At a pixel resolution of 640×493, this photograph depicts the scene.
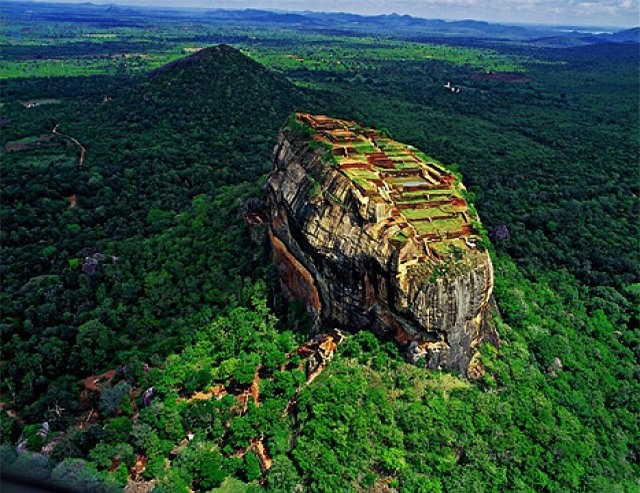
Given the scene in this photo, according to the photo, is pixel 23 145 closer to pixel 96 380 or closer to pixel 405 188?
pixel 96 380

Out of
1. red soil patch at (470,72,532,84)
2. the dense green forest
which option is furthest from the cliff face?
red soil patch at (470,72,532,84)

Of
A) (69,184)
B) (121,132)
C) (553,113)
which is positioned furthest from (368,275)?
(553,113)

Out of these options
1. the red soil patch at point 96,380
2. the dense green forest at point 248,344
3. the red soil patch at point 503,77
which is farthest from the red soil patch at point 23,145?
the red soil patch at point 503,77

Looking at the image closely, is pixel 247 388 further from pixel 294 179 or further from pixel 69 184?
pixel 69 184

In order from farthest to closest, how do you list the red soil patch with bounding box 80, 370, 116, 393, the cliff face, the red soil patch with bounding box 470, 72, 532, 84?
the red soil patch with bounding box 470, 72, 532, 84
the red soil patch with bounding box 80, 370, 116, 393
the cliff face

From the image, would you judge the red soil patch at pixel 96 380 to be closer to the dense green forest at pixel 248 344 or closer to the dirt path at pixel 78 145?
the dense green forest at pixel 248 344

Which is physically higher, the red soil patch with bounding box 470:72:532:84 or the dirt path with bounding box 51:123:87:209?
the dirt path with bounding box 51:123:87:209

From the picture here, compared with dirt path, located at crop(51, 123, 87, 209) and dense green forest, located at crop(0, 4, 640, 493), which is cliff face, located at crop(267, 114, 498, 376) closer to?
dense green forest, located at crop(0, 4, 640, 493)

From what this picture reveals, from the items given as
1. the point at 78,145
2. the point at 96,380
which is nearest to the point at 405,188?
the point at 96,380
